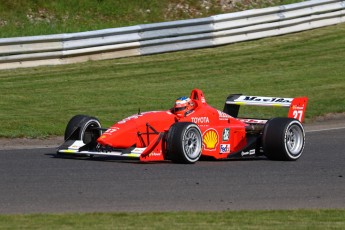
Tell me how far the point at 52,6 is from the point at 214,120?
12419mm

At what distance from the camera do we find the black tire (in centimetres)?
1415

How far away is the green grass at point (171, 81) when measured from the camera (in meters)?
18.9

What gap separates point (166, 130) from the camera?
45.3 ft

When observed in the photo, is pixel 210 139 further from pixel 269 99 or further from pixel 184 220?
pixel 184 220

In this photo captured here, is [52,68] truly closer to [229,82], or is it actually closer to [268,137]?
[229,82]

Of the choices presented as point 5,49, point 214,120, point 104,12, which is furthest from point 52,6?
point 214,120

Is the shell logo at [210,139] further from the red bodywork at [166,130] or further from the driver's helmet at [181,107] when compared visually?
the driver's helmet at [181,107]

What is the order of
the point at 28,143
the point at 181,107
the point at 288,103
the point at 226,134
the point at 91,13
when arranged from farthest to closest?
the point at 91,13, the point at 28,143, the point at 288,103, the point at 226,134, the point at 181,107

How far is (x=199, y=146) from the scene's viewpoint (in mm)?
13547

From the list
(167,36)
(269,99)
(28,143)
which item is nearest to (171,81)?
(167,36)

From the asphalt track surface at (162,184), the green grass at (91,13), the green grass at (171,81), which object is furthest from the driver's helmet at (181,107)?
the green grass at (91,13)

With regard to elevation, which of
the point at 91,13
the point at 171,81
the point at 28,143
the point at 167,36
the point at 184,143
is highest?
the point at 91,13

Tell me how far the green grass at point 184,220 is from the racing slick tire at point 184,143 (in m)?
3.40

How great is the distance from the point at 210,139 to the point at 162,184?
2.41 meters
